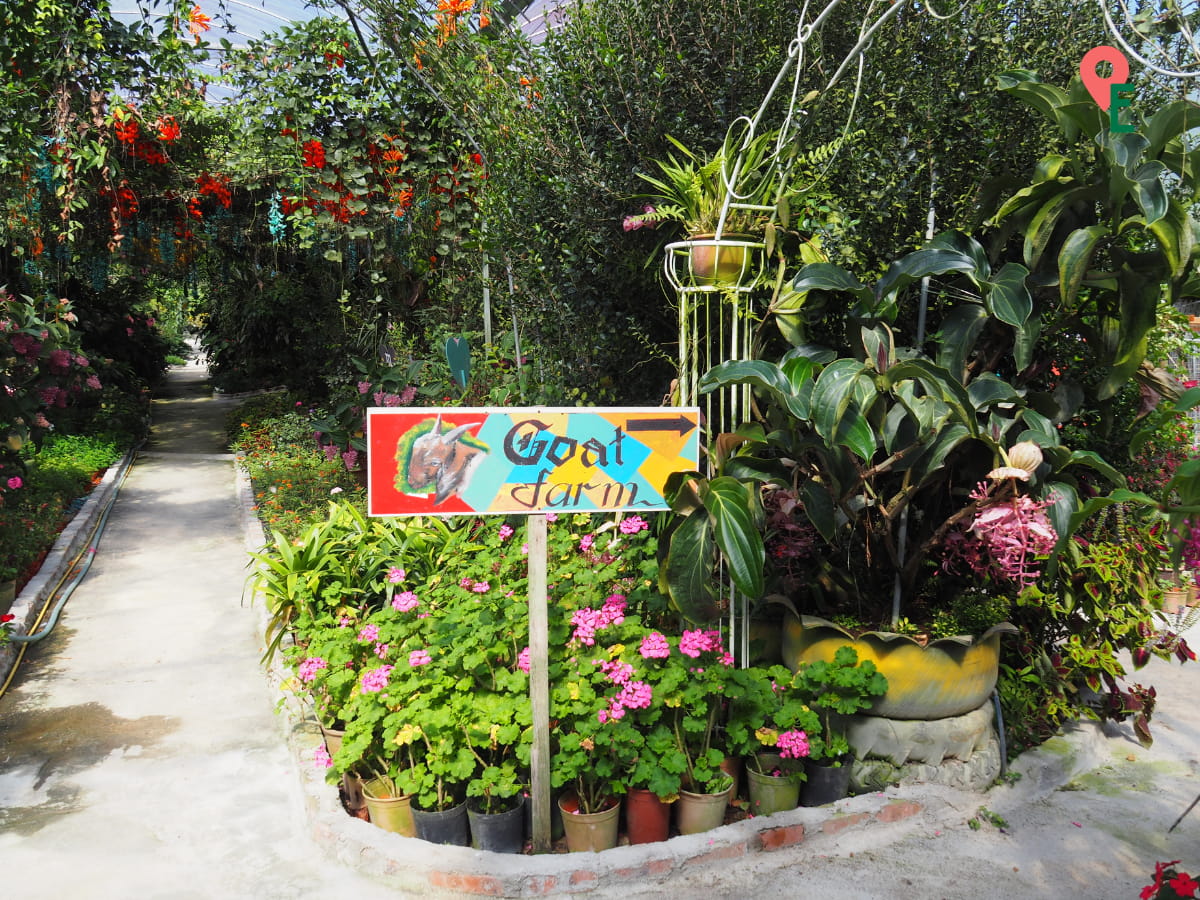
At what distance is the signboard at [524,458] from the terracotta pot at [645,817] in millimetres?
926

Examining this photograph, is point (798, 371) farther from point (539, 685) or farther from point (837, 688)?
point (539, 685)

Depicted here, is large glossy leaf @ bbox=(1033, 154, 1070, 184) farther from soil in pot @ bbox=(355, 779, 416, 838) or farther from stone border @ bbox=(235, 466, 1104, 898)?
soil in pot @ bbox=(355, 779, 416, 838)

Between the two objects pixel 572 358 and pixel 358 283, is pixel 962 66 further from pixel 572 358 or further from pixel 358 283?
pixel 358 283

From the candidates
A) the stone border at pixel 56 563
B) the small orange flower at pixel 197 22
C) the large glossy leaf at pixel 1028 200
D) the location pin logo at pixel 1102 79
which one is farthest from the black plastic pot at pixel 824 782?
the small orange flower at pixel 197 22

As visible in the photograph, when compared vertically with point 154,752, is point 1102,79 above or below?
above

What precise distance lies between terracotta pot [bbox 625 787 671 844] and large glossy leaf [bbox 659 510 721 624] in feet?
1.95

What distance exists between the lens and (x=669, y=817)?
296cm

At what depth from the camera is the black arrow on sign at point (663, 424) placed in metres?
2.80

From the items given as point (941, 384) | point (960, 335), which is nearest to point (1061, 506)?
point (941, 384)

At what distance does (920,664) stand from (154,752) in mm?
3134

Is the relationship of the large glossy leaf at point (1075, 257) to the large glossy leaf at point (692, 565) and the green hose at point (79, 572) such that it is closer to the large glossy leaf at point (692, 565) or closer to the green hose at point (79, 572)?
the large glossy leaf at point (692, 565)

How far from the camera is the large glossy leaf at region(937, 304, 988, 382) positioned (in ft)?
10.3

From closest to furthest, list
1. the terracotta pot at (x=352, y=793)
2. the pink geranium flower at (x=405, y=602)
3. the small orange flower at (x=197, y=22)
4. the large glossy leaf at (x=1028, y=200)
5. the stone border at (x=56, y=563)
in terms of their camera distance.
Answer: the large glossy leaf at (x=1028, y=200) → the terracotta pot at (x=352, y=793) → the pink geranium flower at (x=405, y=602) → the stone border at (x=56, y=563) → the small orange flower at (x=197, y=22)

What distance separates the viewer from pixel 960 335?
314cm
